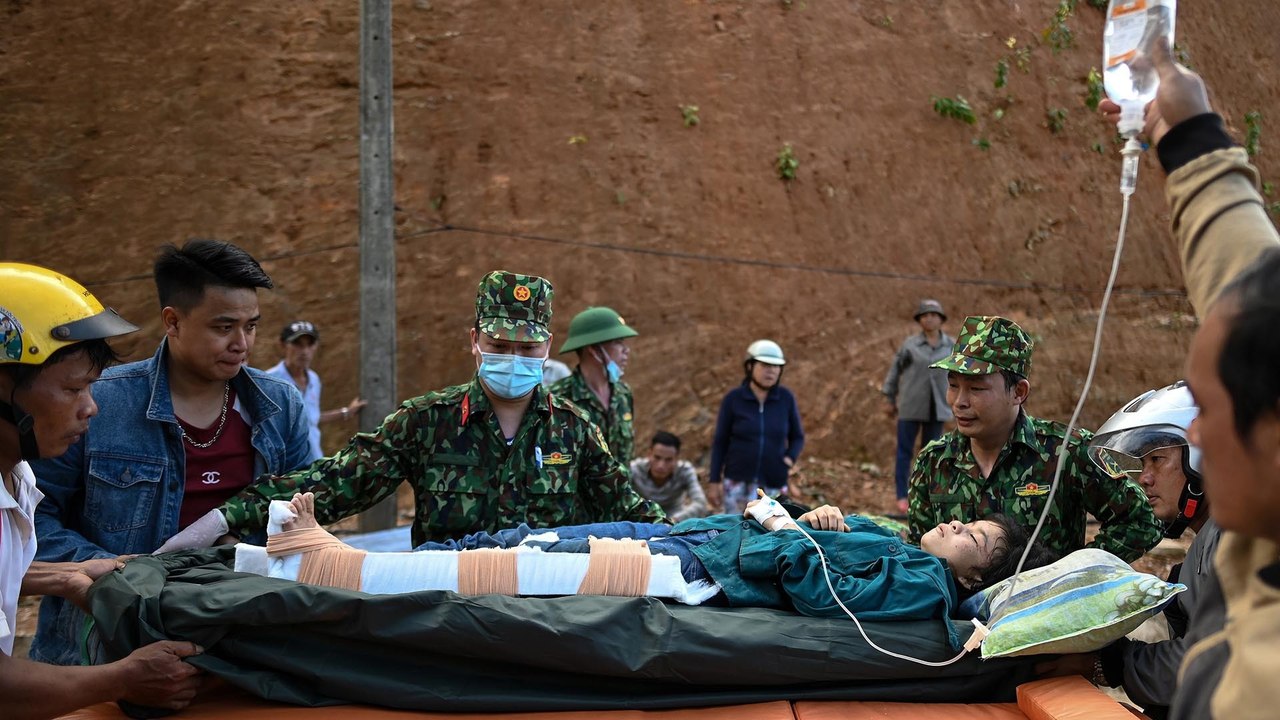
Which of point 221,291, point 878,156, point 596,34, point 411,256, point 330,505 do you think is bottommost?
point 330,505

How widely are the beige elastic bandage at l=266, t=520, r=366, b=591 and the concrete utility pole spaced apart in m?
3.82

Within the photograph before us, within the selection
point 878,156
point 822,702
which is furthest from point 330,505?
point 878,156

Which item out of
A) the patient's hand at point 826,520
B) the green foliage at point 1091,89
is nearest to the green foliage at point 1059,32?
the green foliage at point 1091,89

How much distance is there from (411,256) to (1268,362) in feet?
32.5

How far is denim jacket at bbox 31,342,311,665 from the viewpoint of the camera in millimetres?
3246

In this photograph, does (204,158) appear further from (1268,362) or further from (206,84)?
(1268,362)

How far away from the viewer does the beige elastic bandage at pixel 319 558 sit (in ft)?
10.6

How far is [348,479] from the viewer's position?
11.7ft

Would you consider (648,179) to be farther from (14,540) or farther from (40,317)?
(14,540)

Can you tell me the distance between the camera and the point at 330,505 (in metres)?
3.53

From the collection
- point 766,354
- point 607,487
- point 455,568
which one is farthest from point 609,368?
point 455,568

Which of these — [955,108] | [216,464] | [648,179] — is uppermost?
[955,108]

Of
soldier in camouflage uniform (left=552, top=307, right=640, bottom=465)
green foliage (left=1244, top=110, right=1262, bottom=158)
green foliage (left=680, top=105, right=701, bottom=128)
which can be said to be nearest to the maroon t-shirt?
soldier in camouflage uniform (left=552, top=307, right=640, bottom=465)

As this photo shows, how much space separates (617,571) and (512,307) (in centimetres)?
111
